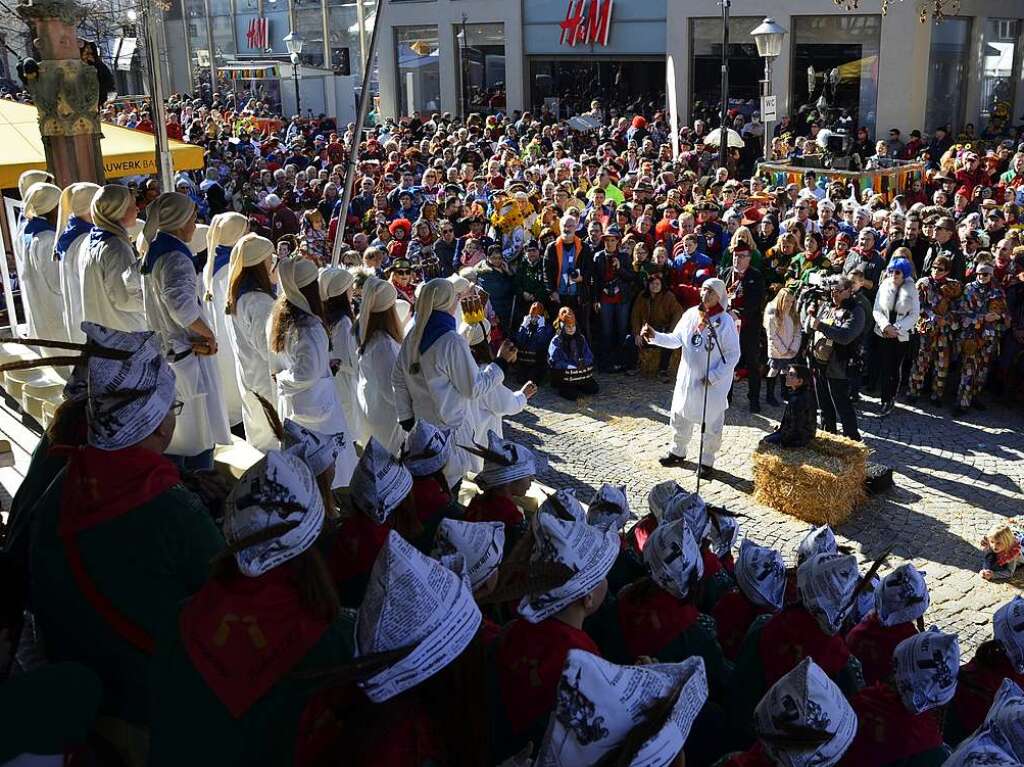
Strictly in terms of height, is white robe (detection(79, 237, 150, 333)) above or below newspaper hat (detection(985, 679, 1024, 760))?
above

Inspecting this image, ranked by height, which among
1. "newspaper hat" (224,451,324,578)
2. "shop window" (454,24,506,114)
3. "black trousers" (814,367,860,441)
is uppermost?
"shop window" (454,24,506,114)

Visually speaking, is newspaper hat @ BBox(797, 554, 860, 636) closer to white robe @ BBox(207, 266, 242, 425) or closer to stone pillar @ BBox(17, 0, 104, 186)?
white robe @ BBox(207, 266, 242, 425)

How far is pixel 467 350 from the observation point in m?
6.46

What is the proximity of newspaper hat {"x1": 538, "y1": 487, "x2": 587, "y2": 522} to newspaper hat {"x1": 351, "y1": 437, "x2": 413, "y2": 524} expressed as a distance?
63 centimetres

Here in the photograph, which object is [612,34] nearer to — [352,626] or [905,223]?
[905,223]

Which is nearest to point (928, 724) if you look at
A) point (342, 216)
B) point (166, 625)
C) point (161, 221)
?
point (166, 625)

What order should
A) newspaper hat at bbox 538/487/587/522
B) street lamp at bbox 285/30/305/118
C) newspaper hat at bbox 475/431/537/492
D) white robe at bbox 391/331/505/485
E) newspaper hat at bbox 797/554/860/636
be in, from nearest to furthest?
newspaper hat at bbox 538/487/587/522
newspaper hat at bbox 797/554/860/636
newspaper hat at bbox 475/431/537/492
white robe at bbox 391/331/505/485
street lamp at bbox 285/30/305/118

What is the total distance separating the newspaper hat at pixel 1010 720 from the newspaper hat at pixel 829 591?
0.67 meters

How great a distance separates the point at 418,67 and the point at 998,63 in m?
16.6

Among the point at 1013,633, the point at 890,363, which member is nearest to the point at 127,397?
the point at 1013,633

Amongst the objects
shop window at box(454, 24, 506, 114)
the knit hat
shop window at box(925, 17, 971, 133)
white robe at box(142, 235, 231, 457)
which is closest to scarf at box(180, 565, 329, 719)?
the knit hat

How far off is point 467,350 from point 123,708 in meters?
3.79

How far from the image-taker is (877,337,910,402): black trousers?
9.95 meters

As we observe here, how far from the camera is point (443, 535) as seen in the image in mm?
3381
